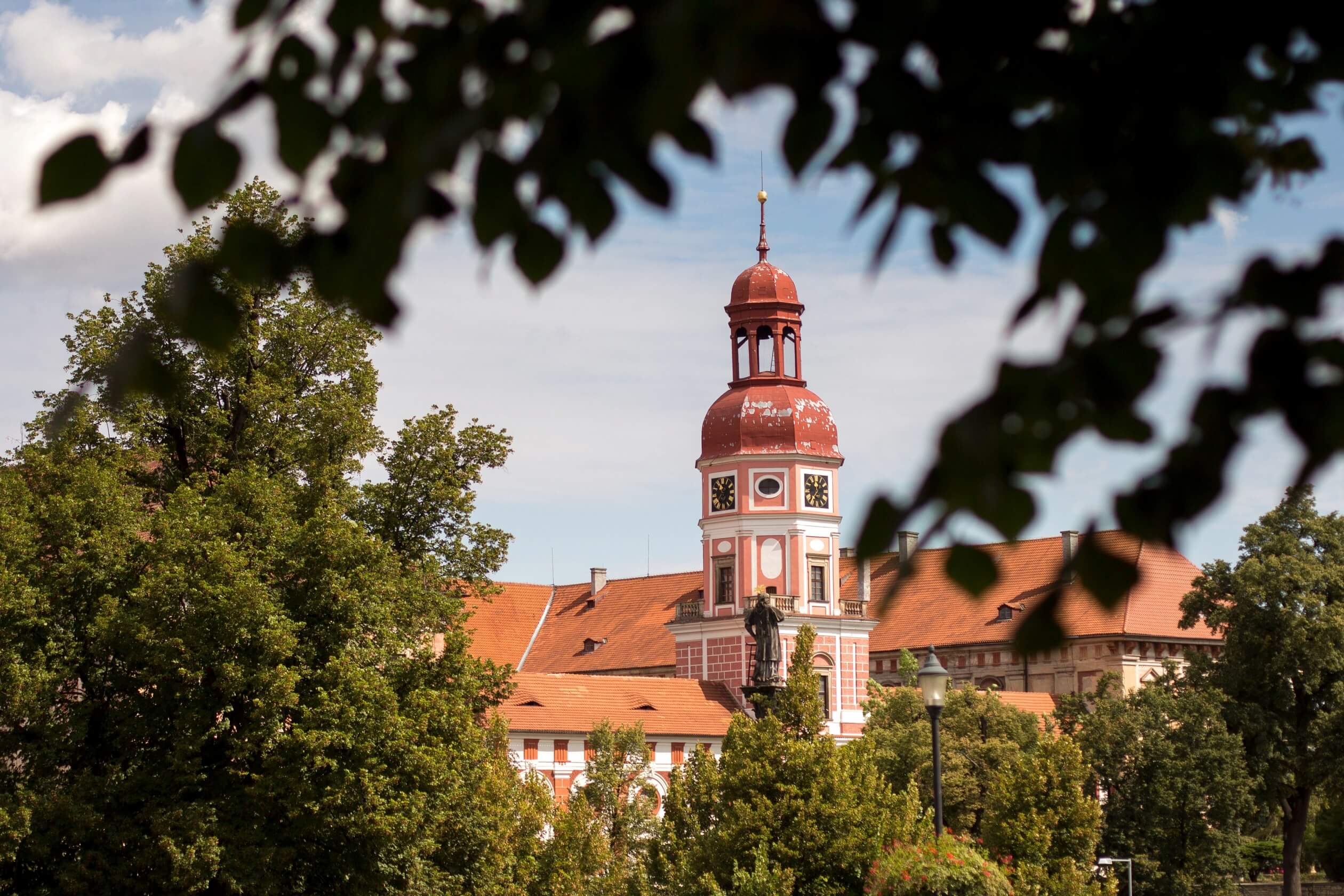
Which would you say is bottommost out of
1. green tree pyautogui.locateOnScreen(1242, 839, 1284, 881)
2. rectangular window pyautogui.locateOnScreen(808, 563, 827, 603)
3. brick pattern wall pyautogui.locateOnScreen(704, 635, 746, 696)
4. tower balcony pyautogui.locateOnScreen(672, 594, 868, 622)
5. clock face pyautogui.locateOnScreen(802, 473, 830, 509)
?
green tree pyautogui.locateOnScreen(1242, 839, 1284, 881)

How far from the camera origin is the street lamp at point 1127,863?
4012 centimetres

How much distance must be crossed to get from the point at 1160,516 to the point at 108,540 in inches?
941

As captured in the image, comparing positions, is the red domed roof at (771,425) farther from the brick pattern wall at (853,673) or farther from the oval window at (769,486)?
the brick pattern wall at (853,673)

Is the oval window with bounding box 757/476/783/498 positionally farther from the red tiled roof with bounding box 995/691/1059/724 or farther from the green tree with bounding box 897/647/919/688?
the red tiled roof with bounding box 995/691/1059/724

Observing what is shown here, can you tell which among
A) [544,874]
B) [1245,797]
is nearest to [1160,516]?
[544,874]

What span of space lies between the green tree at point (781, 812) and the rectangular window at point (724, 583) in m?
34.6

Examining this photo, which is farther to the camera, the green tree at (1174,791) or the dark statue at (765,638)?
the dark statue at (765,638)

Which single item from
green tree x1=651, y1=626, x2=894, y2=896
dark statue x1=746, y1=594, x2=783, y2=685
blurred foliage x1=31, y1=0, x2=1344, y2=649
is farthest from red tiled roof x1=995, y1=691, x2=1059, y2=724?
blurred foliage x1=31, y1=0, x2=1344, y2=649

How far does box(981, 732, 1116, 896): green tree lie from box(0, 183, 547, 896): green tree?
7668 millimetres

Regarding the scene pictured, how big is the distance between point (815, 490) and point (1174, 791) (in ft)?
59.2

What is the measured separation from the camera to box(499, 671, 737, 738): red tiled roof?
5141 centimetres

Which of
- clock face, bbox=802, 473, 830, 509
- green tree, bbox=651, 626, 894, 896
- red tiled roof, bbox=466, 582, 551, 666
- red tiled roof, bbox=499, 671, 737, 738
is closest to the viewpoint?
green tree, bbox=651, 626, 894, 896

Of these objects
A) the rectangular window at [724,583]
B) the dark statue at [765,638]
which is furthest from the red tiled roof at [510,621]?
the dark statue at [765,638]

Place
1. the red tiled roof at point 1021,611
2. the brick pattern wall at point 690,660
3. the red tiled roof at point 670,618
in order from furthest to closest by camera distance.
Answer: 1. the red tiled roof at point 670,618
2. the red tiled roof at point 1021,611
3. the brick pattern wall at point 690,660
